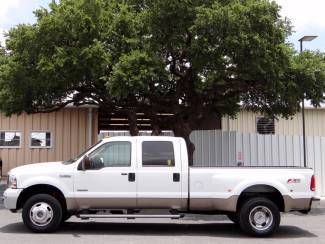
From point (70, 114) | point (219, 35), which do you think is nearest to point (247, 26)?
point (219, 35)

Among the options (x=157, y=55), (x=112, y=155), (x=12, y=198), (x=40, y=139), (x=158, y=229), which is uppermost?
(x=157, y=55)

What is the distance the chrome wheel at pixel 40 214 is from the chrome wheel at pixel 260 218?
4042 millimetres

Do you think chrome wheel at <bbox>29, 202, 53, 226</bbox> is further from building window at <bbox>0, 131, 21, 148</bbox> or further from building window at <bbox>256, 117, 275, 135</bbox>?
building window at <bbox>256, 117, 275, 135</bbox>

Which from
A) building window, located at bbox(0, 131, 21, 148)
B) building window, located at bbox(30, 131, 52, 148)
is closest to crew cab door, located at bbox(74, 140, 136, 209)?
building window, located at bbox(30, 131, 52, 148)

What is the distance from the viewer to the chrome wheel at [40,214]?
11.0 m

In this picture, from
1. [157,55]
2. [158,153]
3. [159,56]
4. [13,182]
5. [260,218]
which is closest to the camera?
[13,182]

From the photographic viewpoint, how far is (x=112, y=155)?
1127 centimetres

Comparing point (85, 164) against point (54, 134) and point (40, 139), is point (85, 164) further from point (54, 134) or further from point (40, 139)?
point (40, 139)

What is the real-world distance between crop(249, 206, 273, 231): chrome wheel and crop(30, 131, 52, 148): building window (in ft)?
50.0

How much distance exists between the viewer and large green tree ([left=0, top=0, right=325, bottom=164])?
14320 millimetres

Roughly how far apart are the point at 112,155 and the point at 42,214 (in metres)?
1.81

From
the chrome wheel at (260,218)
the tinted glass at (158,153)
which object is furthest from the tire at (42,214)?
the chrome wheel at (260,218)

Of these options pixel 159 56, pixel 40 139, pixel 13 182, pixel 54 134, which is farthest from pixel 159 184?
pixel 40 139

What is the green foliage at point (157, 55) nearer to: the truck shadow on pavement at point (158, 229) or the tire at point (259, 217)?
the truck shadow on pavement at point (158, 229)
